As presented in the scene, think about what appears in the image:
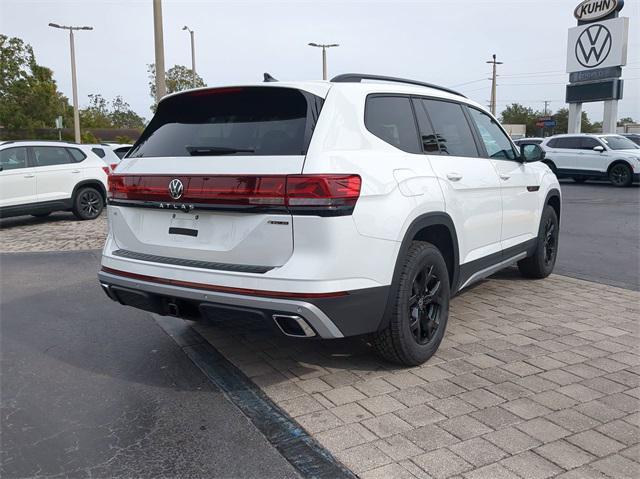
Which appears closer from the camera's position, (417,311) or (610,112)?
(417,311)

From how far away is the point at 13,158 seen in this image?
11242 mm

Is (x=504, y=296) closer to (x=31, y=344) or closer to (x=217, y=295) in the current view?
(x=217, y=295)

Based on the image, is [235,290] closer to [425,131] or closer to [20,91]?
[425,131]

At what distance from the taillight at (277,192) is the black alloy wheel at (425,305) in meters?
0.93

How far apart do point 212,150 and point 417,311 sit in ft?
5.54

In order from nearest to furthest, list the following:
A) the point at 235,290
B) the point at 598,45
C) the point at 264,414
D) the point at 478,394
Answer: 1. the point at 235,290
2. the point at 264,414
3. the point at 478,394
4. the point at 598,45

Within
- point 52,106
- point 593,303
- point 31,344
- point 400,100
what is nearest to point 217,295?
point 400,100

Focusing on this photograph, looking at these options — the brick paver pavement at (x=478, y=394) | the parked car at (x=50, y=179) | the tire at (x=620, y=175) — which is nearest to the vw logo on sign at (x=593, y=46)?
the tire at (x=620, y=175)

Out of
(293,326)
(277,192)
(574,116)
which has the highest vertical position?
(574,116)

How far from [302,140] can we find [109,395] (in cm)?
200

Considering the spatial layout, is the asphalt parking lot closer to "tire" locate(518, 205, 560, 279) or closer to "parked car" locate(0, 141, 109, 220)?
"tire" locate(518, 205, 560, 279)

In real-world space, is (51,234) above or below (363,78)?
below

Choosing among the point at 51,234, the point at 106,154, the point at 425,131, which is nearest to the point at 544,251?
the point at 425,131

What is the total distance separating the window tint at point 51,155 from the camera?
11672 mm
